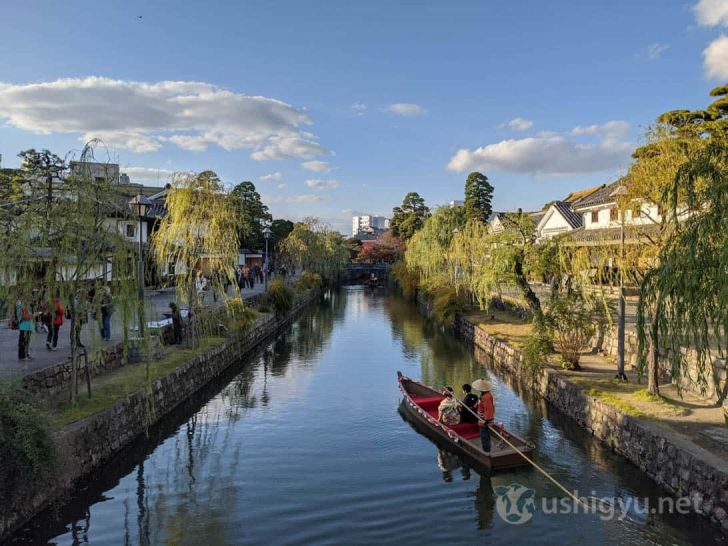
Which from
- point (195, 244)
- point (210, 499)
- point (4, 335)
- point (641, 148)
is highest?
point (641, 148)

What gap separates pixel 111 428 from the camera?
11.0 metres

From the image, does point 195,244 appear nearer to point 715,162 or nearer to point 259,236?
point 715,162

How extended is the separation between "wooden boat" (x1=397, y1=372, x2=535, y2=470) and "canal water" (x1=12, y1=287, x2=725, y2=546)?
12.6 inches

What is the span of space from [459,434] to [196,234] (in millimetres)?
11154

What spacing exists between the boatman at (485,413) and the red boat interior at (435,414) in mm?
652

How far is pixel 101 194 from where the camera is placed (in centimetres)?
1054

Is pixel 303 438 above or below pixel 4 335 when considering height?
below

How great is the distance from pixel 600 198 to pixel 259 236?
38713mm

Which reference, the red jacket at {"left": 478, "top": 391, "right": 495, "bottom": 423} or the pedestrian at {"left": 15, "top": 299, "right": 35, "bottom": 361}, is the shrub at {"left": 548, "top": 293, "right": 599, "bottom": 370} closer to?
the red jacket at {"left": 478, "top": 391, "right": 495, "bottom": 423}

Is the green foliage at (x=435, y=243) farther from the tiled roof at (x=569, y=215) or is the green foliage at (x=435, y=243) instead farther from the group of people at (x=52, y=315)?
the group of people at (x=52, y=315)

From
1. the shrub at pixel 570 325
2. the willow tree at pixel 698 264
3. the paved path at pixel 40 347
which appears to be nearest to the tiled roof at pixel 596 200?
the shrub at pixel 570 325

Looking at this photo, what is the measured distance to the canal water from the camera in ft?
27.7

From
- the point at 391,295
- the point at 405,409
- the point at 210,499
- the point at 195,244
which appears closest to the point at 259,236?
the point at 391,295

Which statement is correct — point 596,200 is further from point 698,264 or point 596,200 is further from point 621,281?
point 698,264
